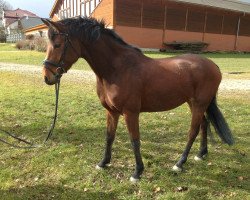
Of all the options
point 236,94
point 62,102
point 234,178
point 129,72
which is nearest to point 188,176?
point 234,178

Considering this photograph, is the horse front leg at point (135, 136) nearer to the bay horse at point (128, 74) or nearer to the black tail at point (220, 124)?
the bay horse at point (128, 74)

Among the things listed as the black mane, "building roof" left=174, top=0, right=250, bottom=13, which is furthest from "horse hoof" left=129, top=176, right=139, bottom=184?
"building roof" left=174, top=0, right=250, bottom=13

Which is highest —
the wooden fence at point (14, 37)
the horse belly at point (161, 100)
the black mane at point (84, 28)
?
the black mane at point (84, 28)

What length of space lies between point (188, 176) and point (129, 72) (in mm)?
1857

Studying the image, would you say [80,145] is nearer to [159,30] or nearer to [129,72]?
[129,72]

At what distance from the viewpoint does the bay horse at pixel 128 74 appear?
3.92 m

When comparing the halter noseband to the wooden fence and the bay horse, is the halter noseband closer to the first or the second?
the bay horse

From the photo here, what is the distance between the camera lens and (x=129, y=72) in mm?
4203

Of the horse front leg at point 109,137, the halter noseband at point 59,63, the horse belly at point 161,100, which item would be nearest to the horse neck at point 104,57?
the halter noseband at point 59,63

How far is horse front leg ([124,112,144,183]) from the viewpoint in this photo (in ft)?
14.0

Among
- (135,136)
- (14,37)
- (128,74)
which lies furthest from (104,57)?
(14,37)

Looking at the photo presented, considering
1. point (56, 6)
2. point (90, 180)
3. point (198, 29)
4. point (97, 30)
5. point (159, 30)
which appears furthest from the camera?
point (56, 6)

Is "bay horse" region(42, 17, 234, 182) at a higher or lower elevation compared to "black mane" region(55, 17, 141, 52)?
lower

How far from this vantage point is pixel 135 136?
14.4 feet
